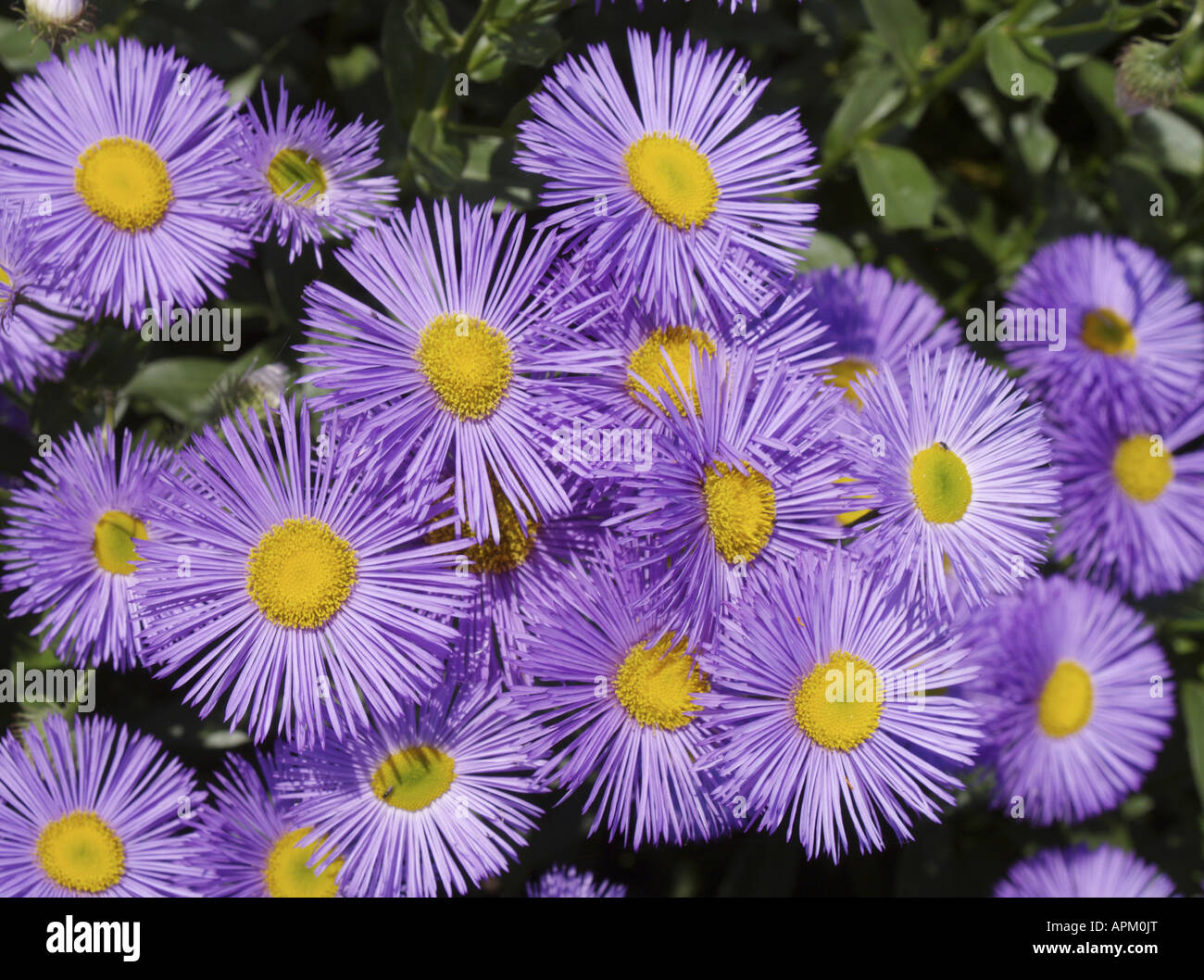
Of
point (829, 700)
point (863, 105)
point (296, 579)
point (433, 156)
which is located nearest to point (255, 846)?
point (296, 579)

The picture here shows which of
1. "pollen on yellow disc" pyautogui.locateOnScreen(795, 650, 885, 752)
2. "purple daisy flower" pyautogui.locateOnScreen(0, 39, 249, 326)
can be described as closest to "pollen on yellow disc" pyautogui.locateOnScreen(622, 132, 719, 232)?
"purple daisy flower" pyautogui.locateOnScreen(0, 39, 249, 326)

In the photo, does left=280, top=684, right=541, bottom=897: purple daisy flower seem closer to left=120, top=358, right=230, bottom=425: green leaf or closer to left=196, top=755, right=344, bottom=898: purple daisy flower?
left=196, top=755, right=344, bottom=898: purple daisy flower

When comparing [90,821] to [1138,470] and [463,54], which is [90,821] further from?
[1138,470]

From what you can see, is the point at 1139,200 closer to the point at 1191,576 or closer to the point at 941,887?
the point at 1191,576

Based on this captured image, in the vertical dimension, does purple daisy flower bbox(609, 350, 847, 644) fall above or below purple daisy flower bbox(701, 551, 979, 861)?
above

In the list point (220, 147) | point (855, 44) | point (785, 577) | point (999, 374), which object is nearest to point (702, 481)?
point (785, 577)

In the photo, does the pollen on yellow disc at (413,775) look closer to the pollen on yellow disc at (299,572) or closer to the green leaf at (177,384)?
the pollen on yellow disc at (299,572)
